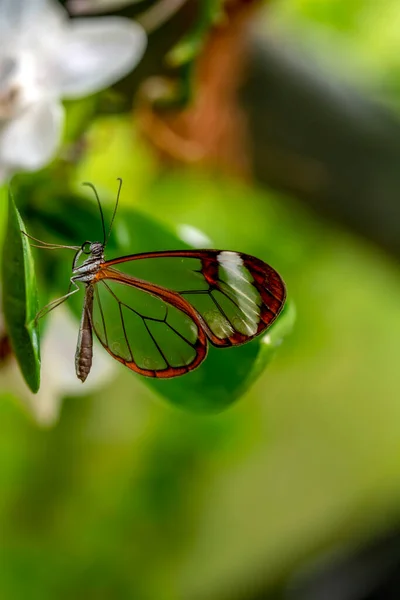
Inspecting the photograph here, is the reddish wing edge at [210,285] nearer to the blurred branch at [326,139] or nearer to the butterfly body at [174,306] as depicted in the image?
the butterfly body at [174,306]

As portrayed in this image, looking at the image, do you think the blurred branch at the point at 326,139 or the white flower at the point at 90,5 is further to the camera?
the blurred branch at the point at 326,139

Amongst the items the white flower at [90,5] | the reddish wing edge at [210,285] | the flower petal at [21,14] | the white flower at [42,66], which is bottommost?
the reddish wing edge at [210,285]

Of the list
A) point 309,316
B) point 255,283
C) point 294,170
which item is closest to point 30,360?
point 255,283

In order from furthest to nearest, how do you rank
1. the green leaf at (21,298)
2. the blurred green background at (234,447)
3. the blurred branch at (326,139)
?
the blurred green background at (234,447), the blurred branch at (326,139), the green leaf at (21,298)

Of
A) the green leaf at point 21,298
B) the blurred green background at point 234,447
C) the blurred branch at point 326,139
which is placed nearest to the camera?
the green leaf at point 21,298

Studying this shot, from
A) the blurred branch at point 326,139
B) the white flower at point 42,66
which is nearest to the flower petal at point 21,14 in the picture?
the white flower at point 42,66

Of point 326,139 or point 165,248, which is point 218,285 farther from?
point 326,139

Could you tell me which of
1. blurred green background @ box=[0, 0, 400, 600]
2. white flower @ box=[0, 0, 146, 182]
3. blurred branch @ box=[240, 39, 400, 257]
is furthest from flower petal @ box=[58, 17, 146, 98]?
blurred green background @ box=[0, 0, 400, 600]
